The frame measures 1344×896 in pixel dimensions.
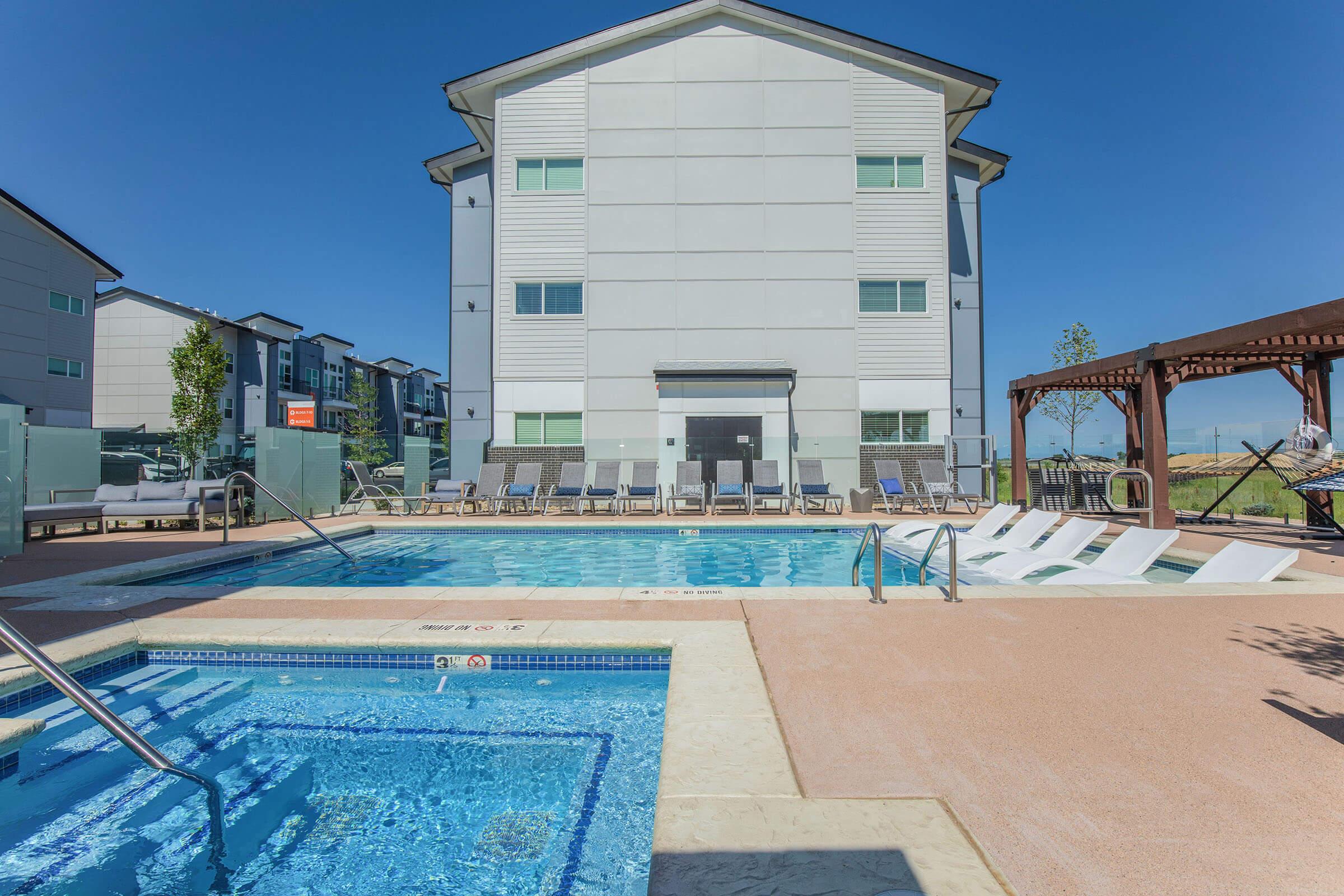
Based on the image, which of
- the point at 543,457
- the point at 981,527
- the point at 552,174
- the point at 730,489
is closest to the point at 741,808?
the point at 981,527

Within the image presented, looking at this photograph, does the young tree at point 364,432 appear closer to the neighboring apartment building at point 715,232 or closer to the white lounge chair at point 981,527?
the neighboring apartment building at point 715,232

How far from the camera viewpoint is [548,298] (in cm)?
1535

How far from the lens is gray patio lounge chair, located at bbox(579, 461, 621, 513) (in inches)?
520

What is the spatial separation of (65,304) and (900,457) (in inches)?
1125

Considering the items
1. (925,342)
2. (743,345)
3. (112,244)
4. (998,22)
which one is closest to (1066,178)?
(998,22)

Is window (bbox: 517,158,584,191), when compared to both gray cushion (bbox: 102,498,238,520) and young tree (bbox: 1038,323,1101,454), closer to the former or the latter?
gray cushion (bbox: 102,498,238,520)

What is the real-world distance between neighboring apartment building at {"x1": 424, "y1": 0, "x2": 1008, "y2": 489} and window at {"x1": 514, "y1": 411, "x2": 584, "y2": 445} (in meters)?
0.06

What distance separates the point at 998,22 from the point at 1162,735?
65.9 ft

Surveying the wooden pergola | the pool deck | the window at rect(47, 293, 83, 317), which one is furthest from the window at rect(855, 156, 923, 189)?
the window at rect(47, 293, 83, 317)

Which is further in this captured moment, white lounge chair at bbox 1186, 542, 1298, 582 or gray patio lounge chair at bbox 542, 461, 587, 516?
gray patio lounge chair at bbox 542, 461, 587, 516

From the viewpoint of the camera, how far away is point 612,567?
8164 mm

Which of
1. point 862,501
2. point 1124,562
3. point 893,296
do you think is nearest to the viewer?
point 1124,562

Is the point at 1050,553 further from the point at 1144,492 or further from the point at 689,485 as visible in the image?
the point at 689,485

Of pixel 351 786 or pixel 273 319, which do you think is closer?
pixel 351 786
